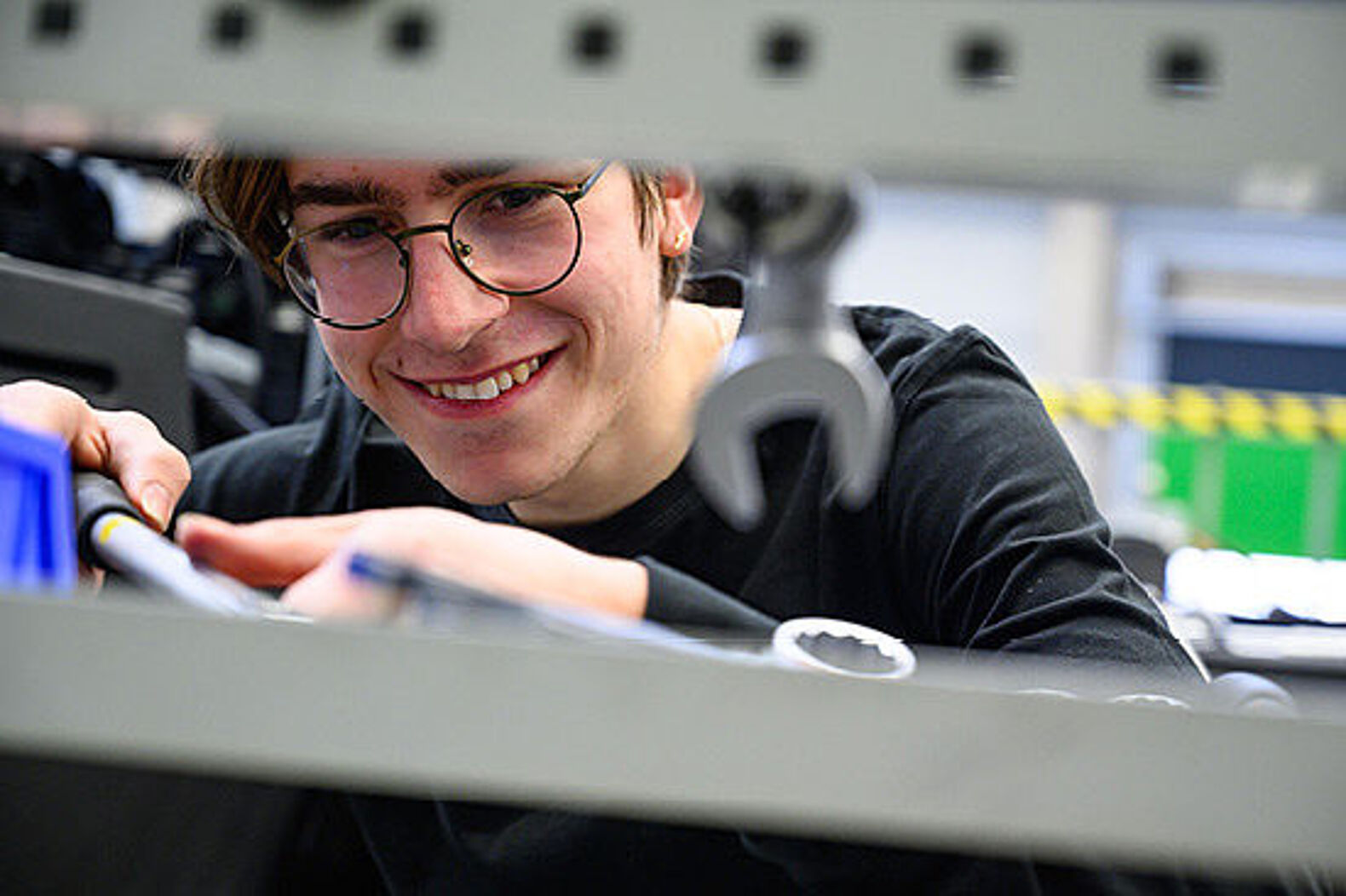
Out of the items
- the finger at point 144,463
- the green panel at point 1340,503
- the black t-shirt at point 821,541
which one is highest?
the finger at point 144,463

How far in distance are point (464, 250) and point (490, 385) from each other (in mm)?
116

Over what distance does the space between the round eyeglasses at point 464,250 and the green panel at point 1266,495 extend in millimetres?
3399

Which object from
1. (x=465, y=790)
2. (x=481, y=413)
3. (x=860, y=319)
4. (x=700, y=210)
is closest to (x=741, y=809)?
(x=465, y=790)

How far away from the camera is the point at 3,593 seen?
1.19 ft

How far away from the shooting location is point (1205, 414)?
3.52m

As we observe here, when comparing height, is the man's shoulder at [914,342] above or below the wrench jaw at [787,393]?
below

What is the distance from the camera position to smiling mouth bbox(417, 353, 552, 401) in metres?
0.84

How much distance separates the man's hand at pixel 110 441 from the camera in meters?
0.65

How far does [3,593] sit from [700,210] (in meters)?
0.23

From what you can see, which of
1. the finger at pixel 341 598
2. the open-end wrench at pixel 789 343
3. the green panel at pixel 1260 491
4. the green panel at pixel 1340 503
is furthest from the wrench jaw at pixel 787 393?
the green panel at pixel 1340 503

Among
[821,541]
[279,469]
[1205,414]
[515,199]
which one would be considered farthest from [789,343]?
[1205,414]

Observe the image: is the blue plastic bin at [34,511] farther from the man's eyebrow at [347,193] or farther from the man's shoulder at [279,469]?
the man's shoulder at [279,469]

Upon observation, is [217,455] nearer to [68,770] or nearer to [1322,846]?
[68,770]

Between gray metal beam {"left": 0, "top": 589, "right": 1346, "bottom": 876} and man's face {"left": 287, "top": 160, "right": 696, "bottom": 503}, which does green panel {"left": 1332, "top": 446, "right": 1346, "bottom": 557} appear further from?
gray metal beam {"left": 0, "top": 589, "right": 1346, "bottom": 876}
